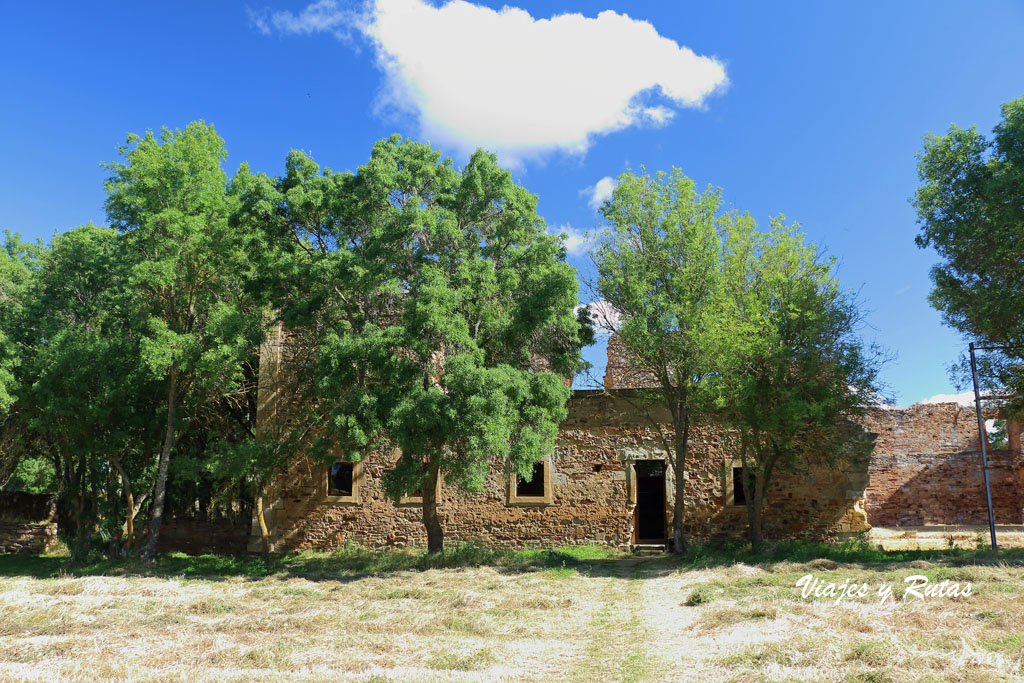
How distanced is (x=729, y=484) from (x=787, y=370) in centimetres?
331

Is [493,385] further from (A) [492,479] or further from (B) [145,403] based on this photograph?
(B) [145,403]

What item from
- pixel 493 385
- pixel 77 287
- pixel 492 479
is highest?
pixel 77 287

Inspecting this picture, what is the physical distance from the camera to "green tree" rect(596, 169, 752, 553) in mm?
14383

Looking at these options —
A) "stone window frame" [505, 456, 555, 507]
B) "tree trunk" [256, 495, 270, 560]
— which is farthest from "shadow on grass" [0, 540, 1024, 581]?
"stone window frame" [505, 456, 555, 507]

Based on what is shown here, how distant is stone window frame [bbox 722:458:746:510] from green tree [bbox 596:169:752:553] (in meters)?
1.01

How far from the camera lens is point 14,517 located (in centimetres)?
1891

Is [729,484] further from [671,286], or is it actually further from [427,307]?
[427,307]

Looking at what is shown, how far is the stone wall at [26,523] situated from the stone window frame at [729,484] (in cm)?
1791

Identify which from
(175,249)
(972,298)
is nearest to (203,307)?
(175,249)

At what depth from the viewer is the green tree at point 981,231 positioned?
13430 millimetres

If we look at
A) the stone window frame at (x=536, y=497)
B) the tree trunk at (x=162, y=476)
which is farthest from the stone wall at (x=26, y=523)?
the stone window frame at (x=536, y=497)

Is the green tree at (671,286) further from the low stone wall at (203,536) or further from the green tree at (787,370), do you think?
the low stone wall at (203,536)

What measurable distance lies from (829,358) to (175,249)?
1425 cm

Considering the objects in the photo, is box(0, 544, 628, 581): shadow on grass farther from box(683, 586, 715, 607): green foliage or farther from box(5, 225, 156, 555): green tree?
box(683, 586, 715, 607): green foliage
